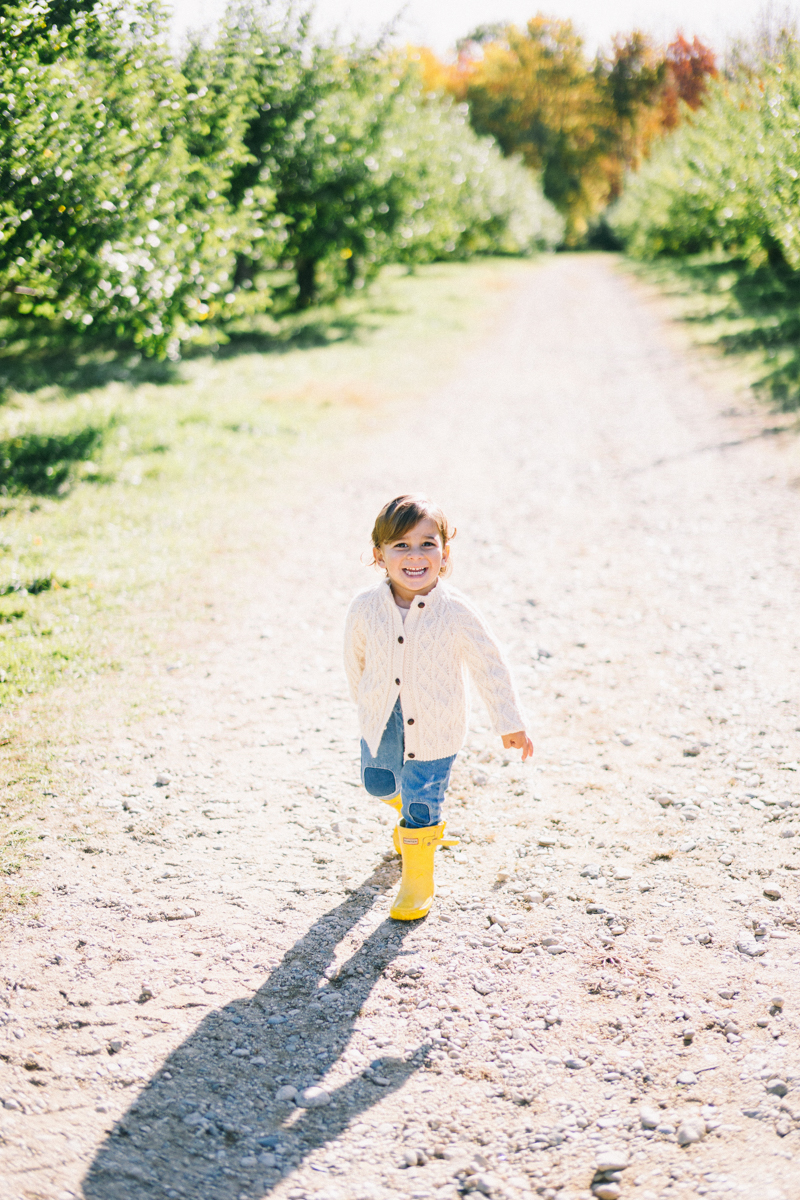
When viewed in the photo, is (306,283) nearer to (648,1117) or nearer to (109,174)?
(109,174)

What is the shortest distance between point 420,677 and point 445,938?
1.06 metres

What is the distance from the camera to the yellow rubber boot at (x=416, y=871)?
3570 mm

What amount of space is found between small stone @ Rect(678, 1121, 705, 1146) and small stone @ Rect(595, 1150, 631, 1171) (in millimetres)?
181

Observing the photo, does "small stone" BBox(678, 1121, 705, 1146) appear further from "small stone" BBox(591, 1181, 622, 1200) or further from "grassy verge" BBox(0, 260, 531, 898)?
"grassy verge" BBox(0, 260, 531, 898)

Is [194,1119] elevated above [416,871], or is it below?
below

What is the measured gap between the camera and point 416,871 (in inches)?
Result: 142

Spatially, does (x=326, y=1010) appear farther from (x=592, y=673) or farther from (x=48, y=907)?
(x=592, y=673)

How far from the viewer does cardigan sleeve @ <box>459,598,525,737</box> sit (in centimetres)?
349

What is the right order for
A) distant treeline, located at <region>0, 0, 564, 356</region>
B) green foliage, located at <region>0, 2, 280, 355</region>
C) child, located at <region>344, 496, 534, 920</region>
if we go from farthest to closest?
1. distant treeline, located at <region>0, 0, 564, 356</region>
2. green foliage, located at <region>0, 2, 280, 355</region>
3. child, located at <region>344, 496, 534, 920</region>

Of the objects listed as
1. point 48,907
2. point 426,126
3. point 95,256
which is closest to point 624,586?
point 48,907

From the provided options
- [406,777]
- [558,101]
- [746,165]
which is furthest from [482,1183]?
[558,101]

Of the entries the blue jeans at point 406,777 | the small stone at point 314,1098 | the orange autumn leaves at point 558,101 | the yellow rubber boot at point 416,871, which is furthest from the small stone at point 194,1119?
the orange autumn leaves at point 558,101

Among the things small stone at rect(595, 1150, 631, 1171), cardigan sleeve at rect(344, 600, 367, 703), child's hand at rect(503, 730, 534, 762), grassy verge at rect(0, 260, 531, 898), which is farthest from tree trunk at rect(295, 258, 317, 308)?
small stone at rect(595, 1150, 631, 1171)

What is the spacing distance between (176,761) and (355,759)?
38.1 inches
